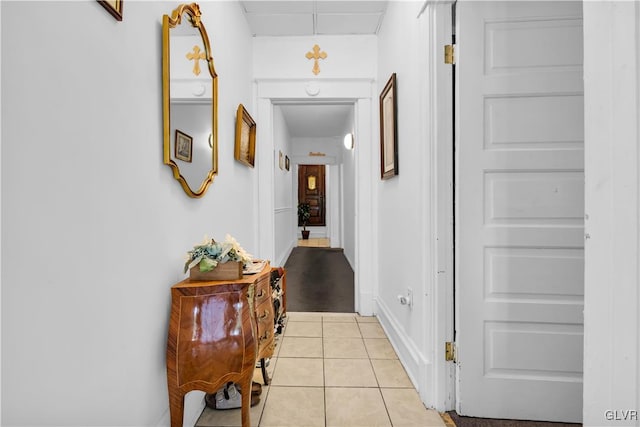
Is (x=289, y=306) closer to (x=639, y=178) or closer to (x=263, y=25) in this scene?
(x=263, y=25)

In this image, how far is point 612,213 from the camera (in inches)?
29.4

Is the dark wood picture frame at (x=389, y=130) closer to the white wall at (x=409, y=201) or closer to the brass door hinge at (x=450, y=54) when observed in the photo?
the white wall at (x=409, y=201)

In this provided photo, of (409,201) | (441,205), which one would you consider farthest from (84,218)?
(409,201)

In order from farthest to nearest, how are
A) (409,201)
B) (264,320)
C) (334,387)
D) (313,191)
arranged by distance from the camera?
1. (313,191)
2. (409,201)
3. (334,387)
4. (264,320)

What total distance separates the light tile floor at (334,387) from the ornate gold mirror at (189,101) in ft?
3.98

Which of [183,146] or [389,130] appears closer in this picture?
[183,146]

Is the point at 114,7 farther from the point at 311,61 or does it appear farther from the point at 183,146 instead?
the point at 311,61

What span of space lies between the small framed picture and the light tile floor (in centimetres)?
133

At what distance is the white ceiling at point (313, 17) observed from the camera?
2.76 metres

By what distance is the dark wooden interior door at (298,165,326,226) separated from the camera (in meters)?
11.0

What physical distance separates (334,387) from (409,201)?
124cm

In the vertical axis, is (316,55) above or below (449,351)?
above

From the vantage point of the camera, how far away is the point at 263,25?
3057mm

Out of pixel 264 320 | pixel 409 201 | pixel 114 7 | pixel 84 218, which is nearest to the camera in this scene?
pixel 84 218
